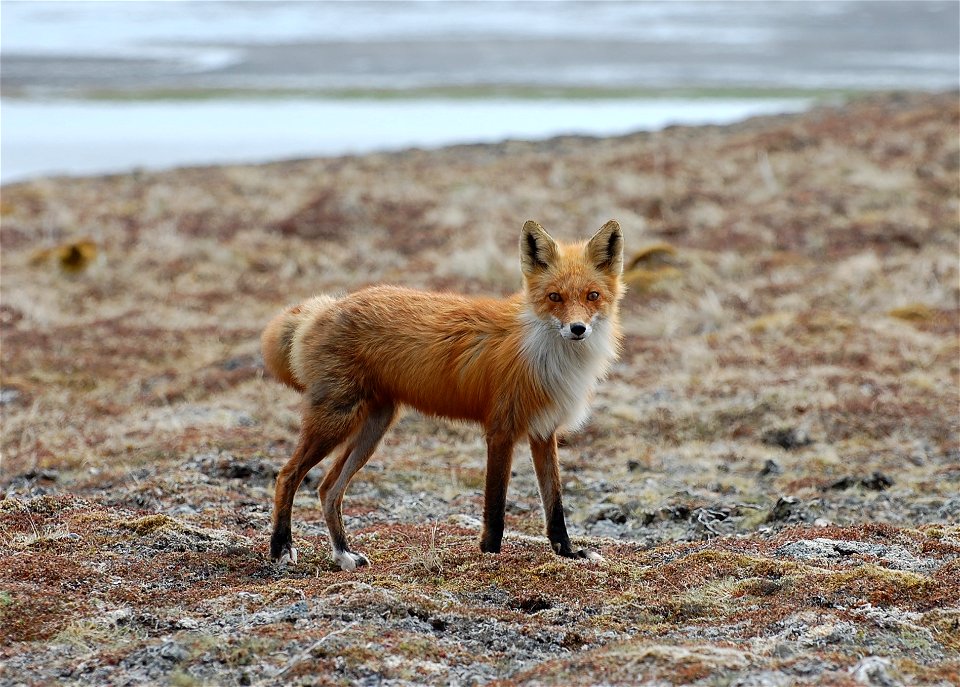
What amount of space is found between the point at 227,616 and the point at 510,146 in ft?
110

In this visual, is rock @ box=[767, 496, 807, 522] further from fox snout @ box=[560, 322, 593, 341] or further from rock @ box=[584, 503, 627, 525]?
fox snout @ box=[560, 322, 593, 341]

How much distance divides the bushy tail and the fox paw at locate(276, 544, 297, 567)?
117 centimetres

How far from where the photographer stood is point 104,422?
1274 centimetres

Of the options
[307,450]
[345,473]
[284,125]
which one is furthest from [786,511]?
[284,125]

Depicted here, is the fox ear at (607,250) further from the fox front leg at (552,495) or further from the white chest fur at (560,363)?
the fox front leg at (552,495)

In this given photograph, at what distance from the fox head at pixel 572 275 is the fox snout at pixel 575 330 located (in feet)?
0.21

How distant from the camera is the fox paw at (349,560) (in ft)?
24.5

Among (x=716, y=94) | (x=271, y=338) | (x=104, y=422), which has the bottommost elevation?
(x=104, y=422)

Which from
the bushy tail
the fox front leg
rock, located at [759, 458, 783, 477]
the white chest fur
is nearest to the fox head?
the white chest fur

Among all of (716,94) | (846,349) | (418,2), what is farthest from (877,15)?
(846,349)

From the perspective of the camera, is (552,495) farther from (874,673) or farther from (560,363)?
(874,673)

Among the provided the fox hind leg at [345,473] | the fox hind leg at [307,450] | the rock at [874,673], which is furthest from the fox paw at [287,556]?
the rock at [874,673]

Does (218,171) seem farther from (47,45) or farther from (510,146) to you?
(47,45)

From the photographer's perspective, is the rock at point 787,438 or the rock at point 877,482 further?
the rock at point 787,438
